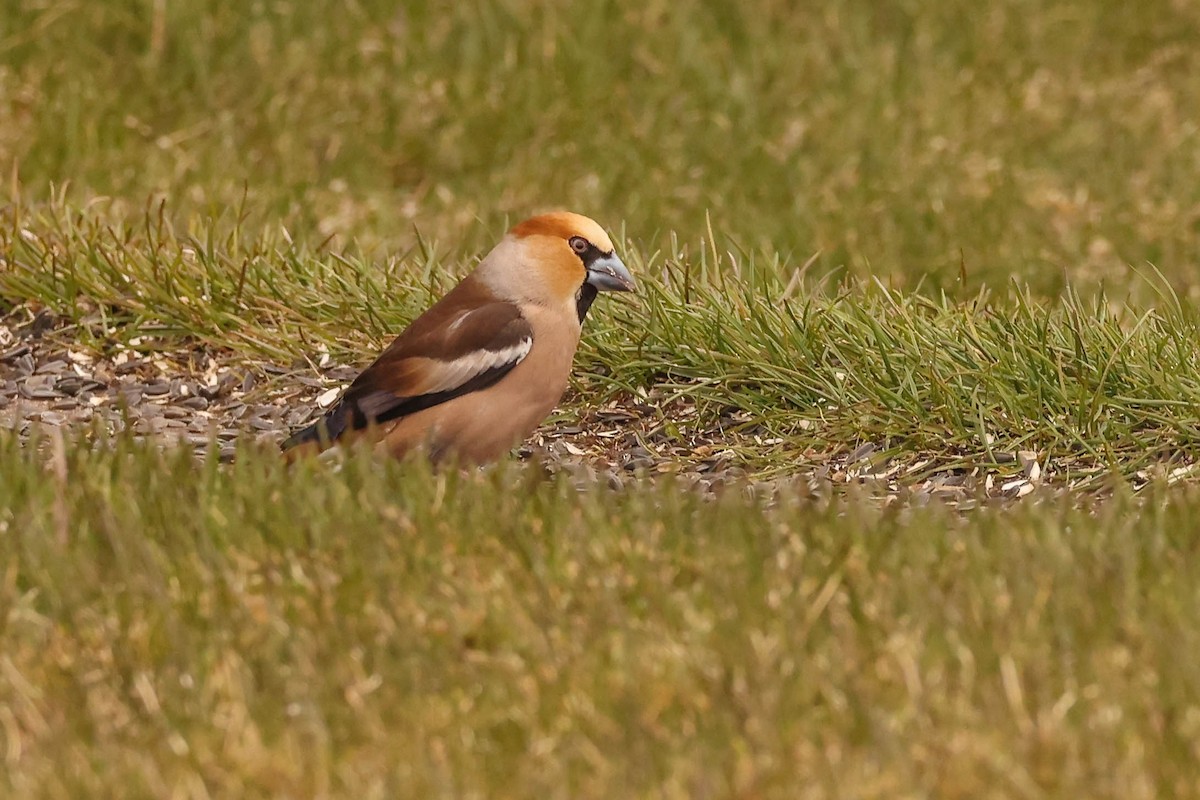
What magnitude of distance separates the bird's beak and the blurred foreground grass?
49.4 inches

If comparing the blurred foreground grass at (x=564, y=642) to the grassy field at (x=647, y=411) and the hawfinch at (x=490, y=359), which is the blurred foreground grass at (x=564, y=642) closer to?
the grassy field at (x=647, y=411)

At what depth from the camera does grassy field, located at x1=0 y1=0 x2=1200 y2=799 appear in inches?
151

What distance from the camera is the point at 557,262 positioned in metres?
6.21

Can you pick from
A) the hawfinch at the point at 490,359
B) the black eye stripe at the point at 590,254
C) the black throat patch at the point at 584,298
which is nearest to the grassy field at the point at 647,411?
→ the hawfinch at the point at 490,359

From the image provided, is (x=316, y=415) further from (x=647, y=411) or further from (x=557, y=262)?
(x=557, y=262)

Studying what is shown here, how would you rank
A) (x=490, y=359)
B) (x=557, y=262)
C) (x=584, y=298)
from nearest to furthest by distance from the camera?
(x=490, y=359) → (x=557, y=262) → (x=584, y=298)

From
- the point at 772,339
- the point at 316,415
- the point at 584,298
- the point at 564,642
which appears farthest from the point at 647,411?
the point at 564,642

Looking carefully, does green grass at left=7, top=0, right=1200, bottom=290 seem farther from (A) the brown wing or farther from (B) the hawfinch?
(A) the brown wing

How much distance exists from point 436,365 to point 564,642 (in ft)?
6.26

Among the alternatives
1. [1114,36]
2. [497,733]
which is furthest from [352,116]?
[497,733]

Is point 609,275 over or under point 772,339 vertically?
over

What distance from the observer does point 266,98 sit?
1071 cm

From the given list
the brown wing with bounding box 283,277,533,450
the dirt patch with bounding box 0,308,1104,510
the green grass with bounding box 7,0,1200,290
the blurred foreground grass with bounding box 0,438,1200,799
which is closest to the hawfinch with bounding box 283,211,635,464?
the brown wing with bounding box 283,277,533,450

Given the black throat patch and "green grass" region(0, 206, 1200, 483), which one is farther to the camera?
"green grass" region(0, 206, 1200, 483)
